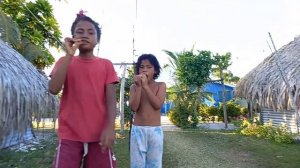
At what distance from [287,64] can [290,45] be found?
4.44ft

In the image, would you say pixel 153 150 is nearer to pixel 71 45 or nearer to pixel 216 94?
pixel 71 45

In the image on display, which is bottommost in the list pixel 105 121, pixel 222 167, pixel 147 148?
pixel 222 167

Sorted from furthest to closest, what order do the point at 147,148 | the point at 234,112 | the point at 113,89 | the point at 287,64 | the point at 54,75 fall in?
the point at 234,112 < the point at 287,64 < the point at 147,148 < the point at 113,89 < the point at 54,75

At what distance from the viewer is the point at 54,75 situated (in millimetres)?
2469

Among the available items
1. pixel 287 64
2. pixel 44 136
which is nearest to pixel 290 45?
pixel 287 64

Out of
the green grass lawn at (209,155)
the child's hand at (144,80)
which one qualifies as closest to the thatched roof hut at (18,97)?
the child's hand at (144,80)

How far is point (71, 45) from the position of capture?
2.47 m

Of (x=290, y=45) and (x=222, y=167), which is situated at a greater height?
(x=290, y=45)

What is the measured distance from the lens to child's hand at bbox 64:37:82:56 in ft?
7.97

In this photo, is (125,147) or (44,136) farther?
(44,136)

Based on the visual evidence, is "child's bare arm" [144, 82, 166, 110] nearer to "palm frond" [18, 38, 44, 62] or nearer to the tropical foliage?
"palm frond" [18, 38, 44, 62]

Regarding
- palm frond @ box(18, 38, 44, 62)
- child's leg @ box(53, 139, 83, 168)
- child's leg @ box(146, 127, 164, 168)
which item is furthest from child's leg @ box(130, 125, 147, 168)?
palm frond @ box(18, 38, 44, 62)

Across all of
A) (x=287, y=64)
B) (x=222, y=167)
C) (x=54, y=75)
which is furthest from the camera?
(x=287, y=64)

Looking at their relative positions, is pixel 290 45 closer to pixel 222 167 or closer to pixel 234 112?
pixel 222 167
